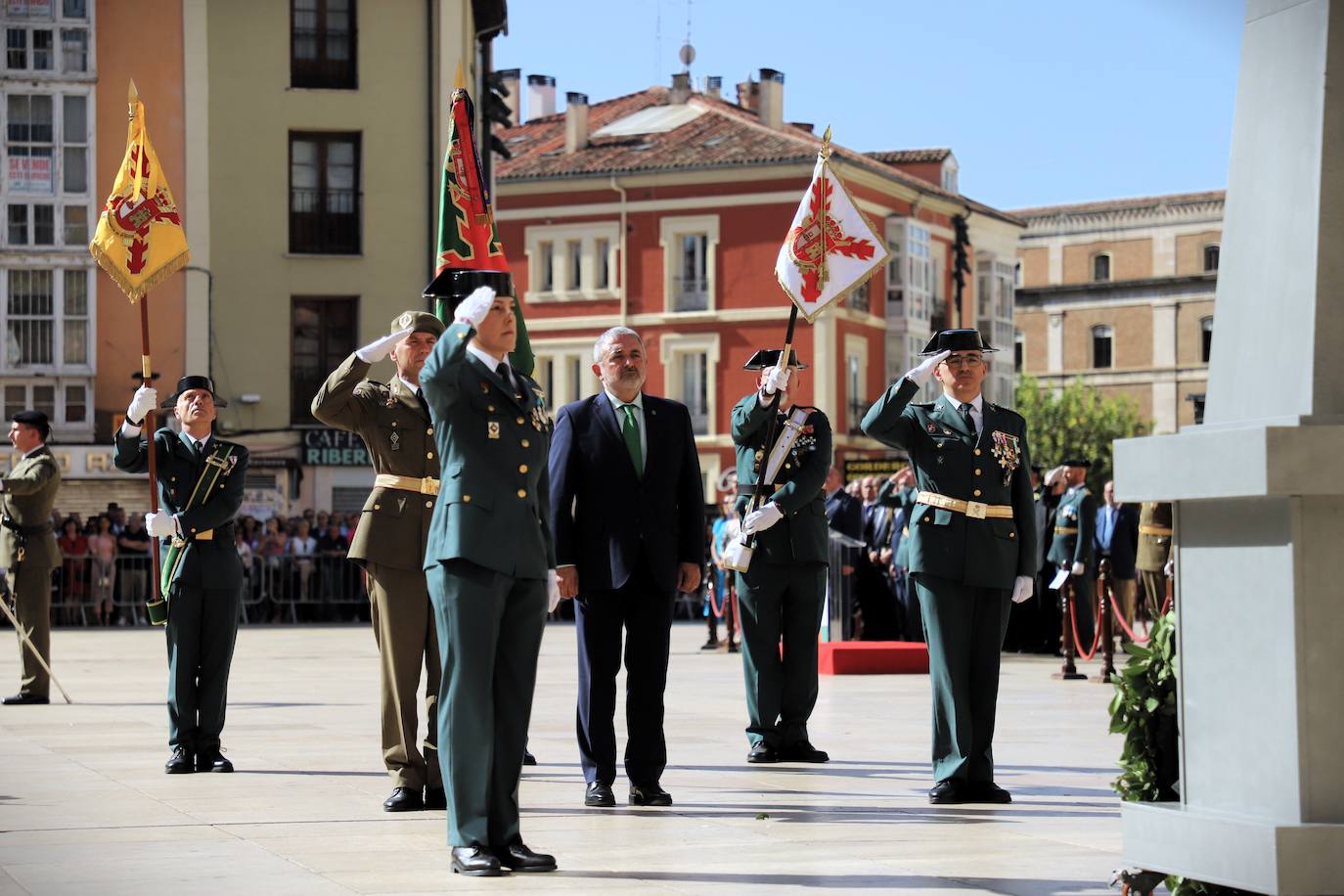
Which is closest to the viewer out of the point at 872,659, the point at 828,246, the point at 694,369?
the point at 828,246

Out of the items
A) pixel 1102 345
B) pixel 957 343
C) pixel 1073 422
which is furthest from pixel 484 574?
pixel 1102 345

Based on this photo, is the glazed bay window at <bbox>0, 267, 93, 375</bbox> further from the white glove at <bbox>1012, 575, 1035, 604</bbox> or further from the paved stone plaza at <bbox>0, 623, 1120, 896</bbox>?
the white glove at <bbox>1012, 575, 1035, 604</bbox>

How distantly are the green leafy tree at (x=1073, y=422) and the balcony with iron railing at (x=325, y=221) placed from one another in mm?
43921

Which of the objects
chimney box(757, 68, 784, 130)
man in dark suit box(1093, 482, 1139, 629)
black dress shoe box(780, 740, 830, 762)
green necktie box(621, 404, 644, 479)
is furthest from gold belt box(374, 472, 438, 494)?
chimney box(757, 68, 784, 130)

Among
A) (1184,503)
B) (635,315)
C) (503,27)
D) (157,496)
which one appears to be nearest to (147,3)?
(503,27)

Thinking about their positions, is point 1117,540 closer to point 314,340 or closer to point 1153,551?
point 1153,551

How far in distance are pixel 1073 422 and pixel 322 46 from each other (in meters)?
47.7

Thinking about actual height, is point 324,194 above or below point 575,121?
below

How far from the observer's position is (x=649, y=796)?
988cm

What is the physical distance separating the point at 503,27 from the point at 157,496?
37.5 metres

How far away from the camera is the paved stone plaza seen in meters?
7.77

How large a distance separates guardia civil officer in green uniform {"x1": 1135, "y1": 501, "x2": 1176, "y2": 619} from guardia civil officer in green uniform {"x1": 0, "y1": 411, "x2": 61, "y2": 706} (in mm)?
10043

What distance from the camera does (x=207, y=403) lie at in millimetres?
11930

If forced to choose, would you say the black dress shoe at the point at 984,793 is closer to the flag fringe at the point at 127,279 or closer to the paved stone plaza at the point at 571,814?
the paved stone plaza at the point at 571,814
